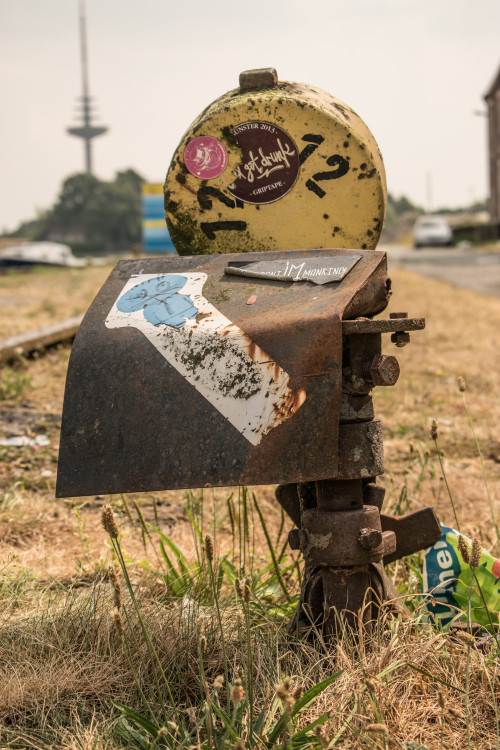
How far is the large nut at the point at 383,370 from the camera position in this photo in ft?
5.44

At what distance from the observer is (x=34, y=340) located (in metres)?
5.80

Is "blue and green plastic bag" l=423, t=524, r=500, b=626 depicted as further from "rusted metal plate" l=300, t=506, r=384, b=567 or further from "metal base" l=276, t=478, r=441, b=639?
"rusted metal plate" l=300, t=506, r=384, b=567

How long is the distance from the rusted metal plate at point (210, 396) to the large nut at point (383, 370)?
120mm

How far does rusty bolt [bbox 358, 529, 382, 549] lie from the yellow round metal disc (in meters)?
0.89

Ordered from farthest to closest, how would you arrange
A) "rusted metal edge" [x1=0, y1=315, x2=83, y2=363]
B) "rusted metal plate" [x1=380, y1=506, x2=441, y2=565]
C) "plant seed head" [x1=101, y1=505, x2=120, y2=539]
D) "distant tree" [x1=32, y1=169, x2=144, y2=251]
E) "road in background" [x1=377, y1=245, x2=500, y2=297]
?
"distant tree" [x1=32, y1=169, x2=144, y2=251] < "road in background" [x1=377, y1=245, x2=500, y2=297] < "rusted metal edge" [x1=0, y1=315, x2=83, y2=363] < "rusted metal plate" [x1=380, y1=506, x2=441, y2=565] < "plant seed head" [x1=101, y1=505, x2=120, y2=539]

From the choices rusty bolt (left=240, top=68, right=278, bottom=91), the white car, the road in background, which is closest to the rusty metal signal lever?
rusty bolt (left=240, top=68, right=278, bottom=91)

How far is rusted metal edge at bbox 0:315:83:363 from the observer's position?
549 centimetres

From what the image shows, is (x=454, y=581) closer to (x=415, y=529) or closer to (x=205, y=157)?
(x=415, y=529)

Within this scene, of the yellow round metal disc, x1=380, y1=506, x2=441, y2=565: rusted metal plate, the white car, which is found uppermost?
the white car

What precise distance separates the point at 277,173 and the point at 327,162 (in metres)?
0.16

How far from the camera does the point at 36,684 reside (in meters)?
1.69

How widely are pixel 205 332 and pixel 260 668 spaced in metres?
0.87

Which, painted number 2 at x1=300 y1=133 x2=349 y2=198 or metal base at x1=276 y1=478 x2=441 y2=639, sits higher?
painted number 2 at x1=300 y1=133 x2=349 y2=198

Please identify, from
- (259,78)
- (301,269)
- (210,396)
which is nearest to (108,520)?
(210,396)
